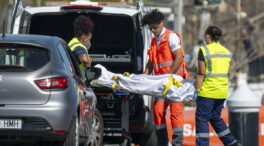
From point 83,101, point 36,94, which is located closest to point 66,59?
point 83,101

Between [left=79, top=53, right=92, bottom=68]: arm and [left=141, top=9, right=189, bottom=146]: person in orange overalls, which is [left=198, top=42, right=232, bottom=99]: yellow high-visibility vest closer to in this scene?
[left=141, top=9, right=189, bottom=146]: person in orange overalls

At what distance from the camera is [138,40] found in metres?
13.7

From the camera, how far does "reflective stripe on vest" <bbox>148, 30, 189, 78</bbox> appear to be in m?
12.8

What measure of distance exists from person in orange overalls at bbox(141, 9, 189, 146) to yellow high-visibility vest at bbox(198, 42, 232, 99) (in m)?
0.49

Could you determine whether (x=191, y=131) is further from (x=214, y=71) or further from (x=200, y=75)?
(x=200, y=75)

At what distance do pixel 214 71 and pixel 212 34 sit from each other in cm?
49

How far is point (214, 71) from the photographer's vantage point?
40.4 ft

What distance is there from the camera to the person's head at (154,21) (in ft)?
41.8

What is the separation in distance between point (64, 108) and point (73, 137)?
45 cm

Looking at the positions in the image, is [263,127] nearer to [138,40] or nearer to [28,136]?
[138,40]

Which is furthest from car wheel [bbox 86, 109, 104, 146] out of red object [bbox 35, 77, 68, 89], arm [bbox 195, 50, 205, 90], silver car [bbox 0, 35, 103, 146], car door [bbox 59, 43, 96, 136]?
red object [bbox 35, 77, 68, 89]

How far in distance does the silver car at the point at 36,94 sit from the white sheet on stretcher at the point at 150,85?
193cm

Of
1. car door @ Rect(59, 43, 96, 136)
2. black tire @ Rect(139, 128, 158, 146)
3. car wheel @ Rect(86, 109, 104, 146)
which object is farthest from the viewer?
black tire @ Rect(139, 128, 158, 146)

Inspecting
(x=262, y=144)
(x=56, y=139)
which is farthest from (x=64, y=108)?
(x=262, y=144)
